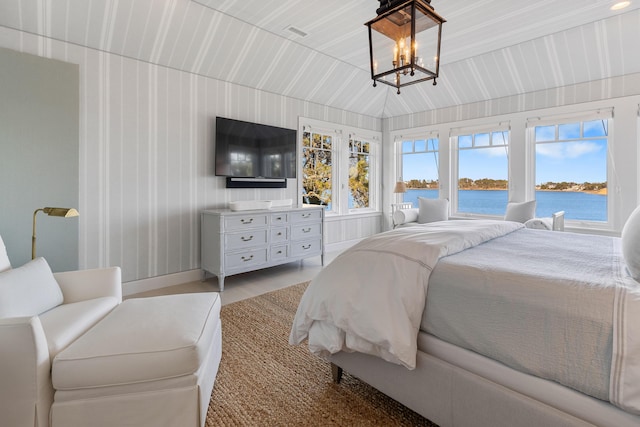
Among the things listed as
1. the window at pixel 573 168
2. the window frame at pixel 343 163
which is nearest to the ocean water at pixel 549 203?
the window at pixel 573 168

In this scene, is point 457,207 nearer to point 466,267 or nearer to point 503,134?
point 503,134

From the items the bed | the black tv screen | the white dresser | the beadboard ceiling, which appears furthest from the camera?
the black tv screen

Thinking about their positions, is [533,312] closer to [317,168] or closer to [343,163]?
[317,168]

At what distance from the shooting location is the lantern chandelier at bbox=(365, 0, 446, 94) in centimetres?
184

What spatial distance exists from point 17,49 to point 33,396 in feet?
9.87

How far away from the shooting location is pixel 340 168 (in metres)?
5.58

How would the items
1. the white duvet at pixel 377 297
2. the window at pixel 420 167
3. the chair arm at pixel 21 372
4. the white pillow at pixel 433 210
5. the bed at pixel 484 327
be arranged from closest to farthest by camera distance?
the bed at pixel 484 327 < the chair arm at pixel 21 372 < the white duvet at pixel 377 297 < the white pillow at pixel 433 210 < the window at pixel 420 167

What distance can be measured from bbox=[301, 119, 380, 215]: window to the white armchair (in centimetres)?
354

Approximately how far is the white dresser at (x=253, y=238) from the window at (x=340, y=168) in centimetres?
100

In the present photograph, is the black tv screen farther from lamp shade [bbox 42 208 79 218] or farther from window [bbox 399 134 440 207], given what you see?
window [bbox 399 134 440 207]

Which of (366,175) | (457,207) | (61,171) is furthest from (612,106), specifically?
(61,171)

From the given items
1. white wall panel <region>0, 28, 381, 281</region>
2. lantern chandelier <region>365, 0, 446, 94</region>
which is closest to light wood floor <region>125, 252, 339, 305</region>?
white wall panel <region>0, 28, 381, 281</region>

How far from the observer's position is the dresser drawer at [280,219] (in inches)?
156

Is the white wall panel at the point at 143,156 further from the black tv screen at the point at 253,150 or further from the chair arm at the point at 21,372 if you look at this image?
the chair arm at the point at 21,372
